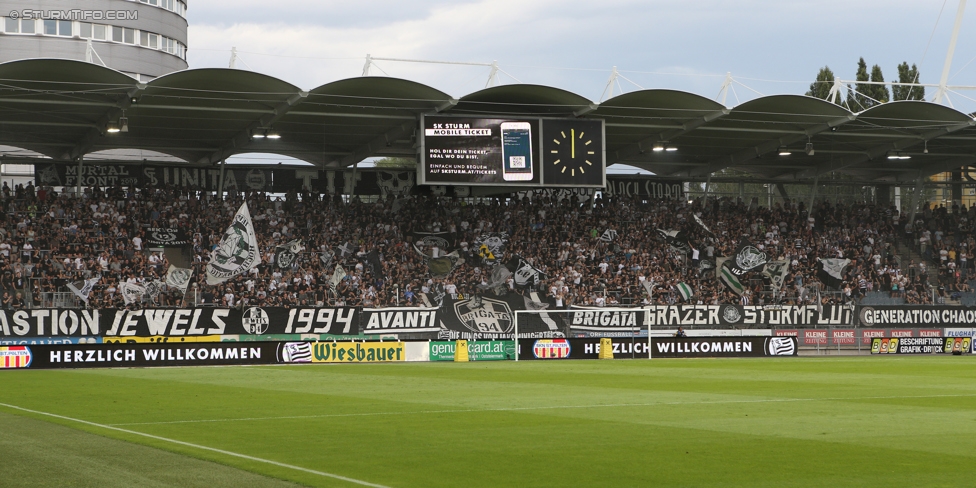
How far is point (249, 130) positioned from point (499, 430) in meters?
33.1

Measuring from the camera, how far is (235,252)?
40562mm

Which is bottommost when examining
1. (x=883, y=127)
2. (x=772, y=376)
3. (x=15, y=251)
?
(x=772, y=376)

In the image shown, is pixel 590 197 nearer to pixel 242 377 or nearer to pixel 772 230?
pixel 772 230

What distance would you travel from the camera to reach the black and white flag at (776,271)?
48250mm

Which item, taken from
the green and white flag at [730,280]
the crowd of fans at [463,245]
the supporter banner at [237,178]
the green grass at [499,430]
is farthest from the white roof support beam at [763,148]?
the green grass at [499,430]

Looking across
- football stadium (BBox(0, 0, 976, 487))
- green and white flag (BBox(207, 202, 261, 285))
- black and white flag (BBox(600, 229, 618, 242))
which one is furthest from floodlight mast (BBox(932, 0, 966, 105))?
green and white flag (BBox(207, 202, 261, 285))

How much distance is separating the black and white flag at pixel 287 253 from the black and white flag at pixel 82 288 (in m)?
7.48

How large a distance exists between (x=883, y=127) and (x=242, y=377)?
31.8 meters

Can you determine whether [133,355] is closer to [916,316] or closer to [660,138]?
[660,138]

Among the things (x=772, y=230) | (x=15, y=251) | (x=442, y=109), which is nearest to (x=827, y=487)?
(x=442, y=109)

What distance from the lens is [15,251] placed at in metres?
39.4

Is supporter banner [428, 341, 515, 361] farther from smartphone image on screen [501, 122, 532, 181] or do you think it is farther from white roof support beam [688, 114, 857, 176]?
white roof support beam [688, 114, 857, 176]

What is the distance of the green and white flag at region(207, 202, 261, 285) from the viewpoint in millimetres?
40281

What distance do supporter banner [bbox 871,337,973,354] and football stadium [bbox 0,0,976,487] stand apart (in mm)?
88
